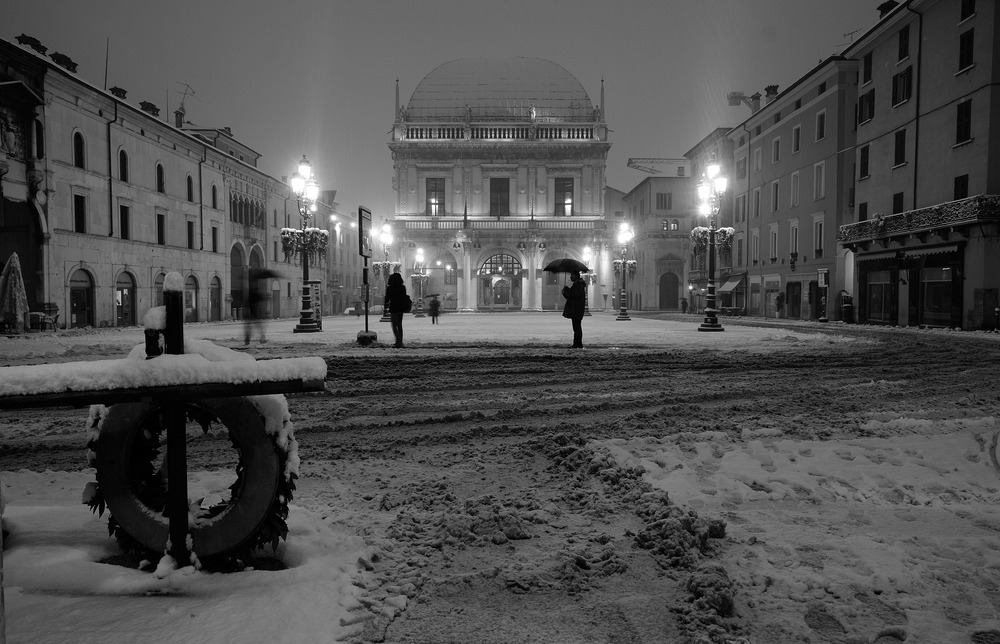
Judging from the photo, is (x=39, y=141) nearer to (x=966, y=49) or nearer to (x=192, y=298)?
(x=192, y=298)

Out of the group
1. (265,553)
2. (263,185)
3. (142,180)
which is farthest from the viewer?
(263,185)

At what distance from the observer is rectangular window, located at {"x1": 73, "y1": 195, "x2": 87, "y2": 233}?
25.8 meters

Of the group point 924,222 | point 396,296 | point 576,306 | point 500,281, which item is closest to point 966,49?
point 924,222

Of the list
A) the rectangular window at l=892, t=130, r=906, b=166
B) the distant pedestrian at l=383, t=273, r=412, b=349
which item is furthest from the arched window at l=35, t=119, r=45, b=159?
the rectangular window at l=892, t=130, r=906, b=166

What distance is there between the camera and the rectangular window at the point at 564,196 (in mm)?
56438

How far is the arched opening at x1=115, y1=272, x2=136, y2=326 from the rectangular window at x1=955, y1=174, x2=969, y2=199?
37279 mm

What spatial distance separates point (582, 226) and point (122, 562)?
5310cm

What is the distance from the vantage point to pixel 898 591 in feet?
8.57

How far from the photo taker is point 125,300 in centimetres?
2886

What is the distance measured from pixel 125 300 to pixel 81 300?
115 inches

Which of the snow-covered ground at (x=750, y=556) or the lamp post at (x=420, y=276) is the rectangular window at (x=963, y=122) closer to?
the snow-covered ground at (x=750, y=556)

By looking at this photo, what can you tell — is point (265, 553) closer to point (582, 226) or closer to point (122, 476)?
point (122, 476)

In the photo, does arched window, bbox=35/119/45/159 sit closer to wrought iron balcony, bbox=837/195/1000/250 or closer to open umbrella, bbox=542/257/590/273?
open umbrella, bbox=542/257/590/273

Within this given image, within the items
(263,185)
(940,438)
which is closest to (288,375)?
(940,438)
